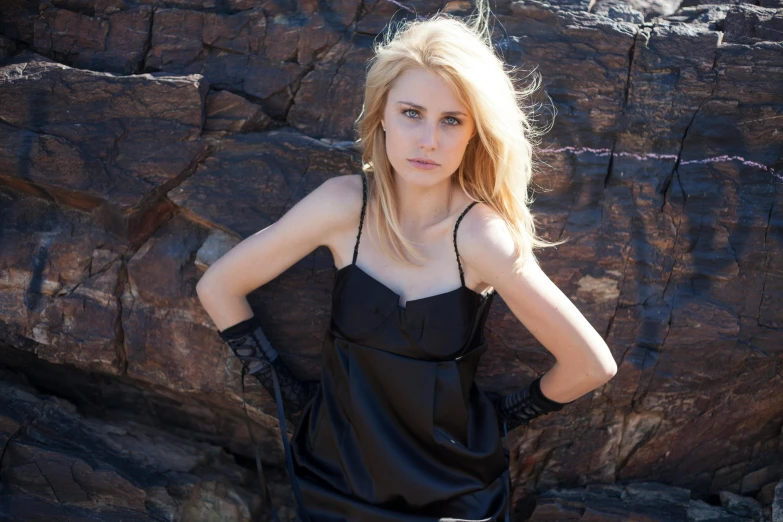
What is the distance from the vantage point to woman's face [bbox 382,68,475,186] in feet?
8.25

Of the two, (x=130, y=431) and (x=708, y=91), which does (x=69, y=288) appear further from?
(x=708, y=91)

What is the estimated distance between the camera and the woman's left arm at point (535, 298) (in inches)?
102

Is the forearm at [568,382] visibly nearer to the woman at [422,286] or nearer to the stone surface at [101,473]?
the woman at [422,286]

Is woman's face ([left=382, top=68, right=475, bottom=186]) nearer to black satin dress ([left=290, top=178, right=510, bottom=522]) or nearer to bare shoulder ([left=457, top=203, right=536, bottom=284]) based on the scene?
bare shoulder ([left=457, top=203, right=536, bottom=284])

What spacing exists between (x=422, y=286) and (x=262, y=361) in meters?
0.85

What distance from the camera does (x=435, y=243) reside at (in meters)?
2.71

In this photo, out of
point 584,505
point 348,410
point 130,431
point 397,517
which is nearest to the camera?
point 397,517

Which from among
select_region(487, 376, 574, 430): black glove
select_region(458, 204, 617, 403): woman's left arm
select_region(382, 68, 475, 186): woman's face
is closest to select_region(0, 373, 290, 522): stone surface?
select_region(487, 376, 574, 430): black glove

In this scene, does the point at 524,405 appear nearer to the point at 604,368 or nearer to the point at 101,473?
the point at 604,368

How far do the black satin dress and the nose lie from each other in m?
0.40

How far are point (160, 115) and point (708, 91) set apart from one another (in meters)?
2.65

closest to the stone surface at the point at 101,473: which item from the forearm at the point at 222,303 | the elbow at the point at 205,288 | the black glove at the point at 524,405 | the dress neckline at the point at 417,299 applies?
the forearm at the point at 222,303

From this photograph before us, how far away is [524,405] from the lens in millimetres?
2967

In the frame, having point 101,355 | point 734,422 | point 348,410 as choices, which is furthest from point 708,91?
point 101,355
